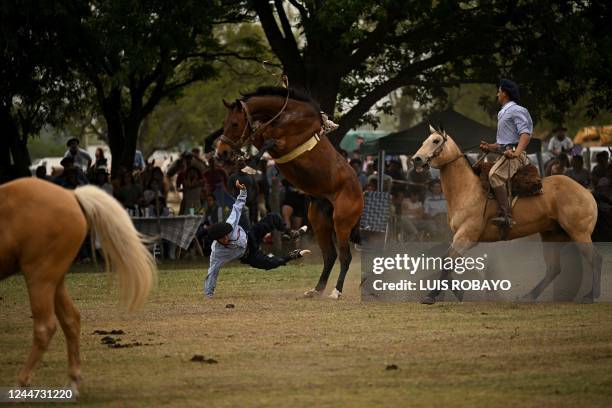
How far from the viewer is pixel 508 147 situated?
52.5 feet

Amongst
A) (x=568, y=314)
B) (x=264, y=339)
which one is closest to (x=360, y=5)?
(x=568, y=314)

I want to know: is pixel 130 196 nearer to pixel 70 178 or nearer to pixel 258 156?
pixel 70 178

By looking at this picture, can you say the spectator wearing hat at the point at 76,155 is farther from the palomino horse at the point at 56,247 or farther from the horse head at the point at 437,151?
the palomino horse at the point at 56,247

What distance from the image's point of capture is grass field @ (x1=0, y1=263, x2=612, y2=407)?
31.3 ft

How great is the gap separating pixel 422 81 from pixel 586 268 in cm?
1687

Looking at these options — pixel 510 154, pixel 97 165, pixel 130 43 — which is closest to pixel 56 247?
pixel 510 154

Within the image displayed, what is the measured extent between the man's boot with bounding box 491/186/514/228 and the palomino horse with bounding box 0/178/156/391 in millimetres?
6660

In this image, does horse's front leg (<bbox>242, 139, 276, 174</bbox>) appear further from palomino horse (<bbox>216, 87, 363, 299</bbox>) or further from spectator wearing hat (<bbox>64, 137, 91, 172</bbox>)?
spectator wearing hat (<bbox>64, 137, 91, 172</bbox>)

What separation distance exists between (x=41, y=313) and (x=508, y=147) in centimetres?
799

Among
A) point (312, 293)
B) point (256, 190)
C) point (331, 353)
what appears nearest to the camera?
point (331, 353)

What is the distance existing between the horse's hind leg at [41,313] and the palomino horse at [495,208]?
699 centimetres

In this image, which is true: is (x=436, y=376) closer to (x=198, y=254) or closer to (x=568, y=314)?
(x=568, y=314)

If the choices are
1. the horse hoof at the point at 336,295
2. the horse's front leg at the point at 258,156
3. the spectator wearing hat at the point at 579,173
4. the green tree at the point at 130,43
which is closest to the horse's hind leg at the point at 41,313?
the horse's front leg at the point at 258,156

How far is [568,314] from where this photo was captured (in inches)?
576
